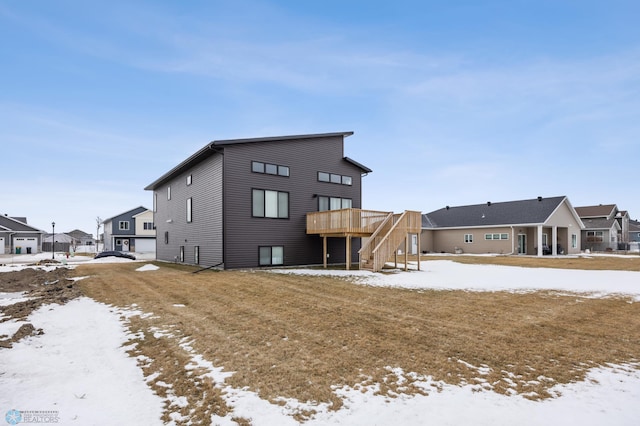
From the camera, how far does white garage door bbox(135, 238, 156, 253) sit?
152 feet

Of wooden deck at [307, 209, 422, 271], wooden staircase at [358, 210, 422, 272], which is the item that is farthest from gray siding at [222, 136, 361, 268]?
wooden staircase at [358, 210, 422, 272]

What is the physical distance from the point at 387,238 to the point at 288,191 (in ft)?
19.8

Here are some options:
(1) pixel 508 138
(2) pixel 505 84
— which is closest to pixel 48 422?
(2) pixel 505 84

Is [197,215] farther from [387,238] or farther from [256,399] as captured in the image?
[256,399]

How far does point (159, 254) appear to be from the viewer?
86.3 ft

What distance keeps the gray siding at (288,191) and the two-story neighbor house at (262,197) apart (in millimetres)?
48

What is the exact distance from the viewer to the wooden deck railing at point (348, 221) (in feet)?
51.2

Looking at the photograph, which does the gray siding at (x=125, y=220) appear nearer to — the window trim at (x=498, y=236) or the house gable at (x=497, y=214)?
the house gable at (x=497, y=214)

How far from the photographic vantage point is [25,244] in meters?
41.0

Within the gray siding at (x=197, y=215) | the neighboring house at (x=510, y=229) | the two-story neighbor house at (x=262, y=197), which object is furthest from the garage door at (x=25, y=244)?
the neighboring house at (x=510, y=229)

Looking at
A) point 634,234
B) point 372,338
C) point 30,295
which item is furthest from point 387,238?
point 634,234

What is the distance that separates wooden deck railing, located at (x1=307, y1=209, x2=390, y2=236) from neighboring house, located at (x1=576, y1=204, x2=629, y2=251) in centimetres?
3730

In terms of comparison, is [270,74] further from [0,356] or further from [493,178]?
[493,178]

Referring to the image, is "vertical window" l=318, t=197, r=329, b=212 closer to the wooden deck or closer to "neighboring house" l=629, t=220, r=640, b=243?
the wooden deck
